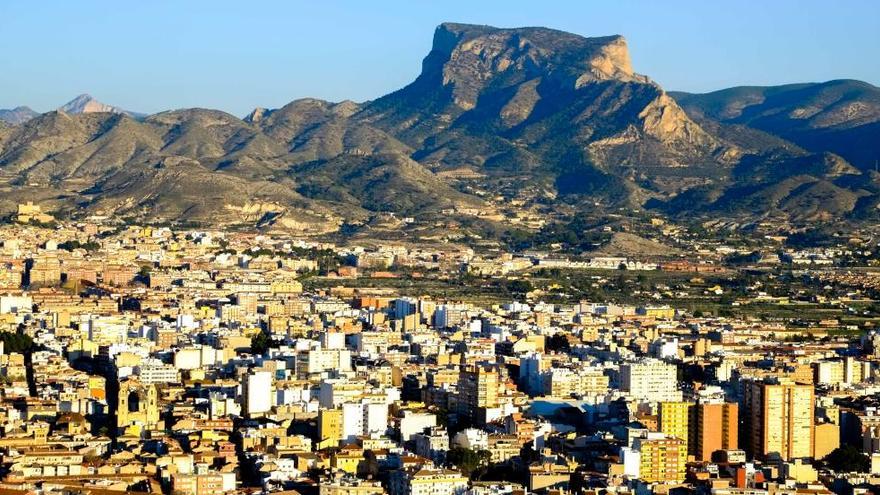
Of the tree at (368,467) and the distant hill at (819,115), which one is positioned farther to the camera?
the distant hill at (819,115)

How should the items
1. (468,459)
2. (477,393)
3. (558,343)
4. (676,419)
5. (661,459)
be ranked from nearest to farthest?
(661,459), (468,459), (676,419), (477,393), (558,343)

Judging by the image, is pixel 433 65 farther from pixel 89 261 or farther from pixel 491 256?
pixel 89 261

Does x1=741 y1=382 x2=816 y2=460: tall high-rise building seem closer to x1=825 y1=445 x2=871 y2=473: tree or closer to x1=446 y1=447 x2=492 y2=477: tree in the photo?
x1=825 y1=445 x2=871 y2=473: tree

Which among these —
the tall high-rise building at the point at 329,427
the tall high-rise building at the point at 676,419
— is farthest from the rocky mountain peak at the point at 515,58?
the tall high-rise building at the point at 676,419

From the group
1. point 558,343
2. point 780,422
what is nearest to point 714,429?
point 780,422

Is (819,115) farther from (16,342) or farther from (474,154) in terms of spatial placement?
(16,342)

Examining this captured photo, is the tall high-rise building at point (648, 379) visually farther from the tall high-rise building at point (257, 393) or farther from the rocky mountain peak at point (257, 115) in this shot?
the rocky mountain peak at point (257, 115)

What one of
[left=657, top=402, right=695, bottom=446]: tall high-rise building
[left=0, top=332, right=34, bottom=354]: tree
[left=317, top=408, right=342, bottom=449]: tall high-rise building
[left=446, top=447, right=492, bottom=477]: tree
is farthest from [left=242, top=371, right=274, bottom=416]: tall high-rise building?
[left=0, top=332, right=34, bottom=354]: tree
